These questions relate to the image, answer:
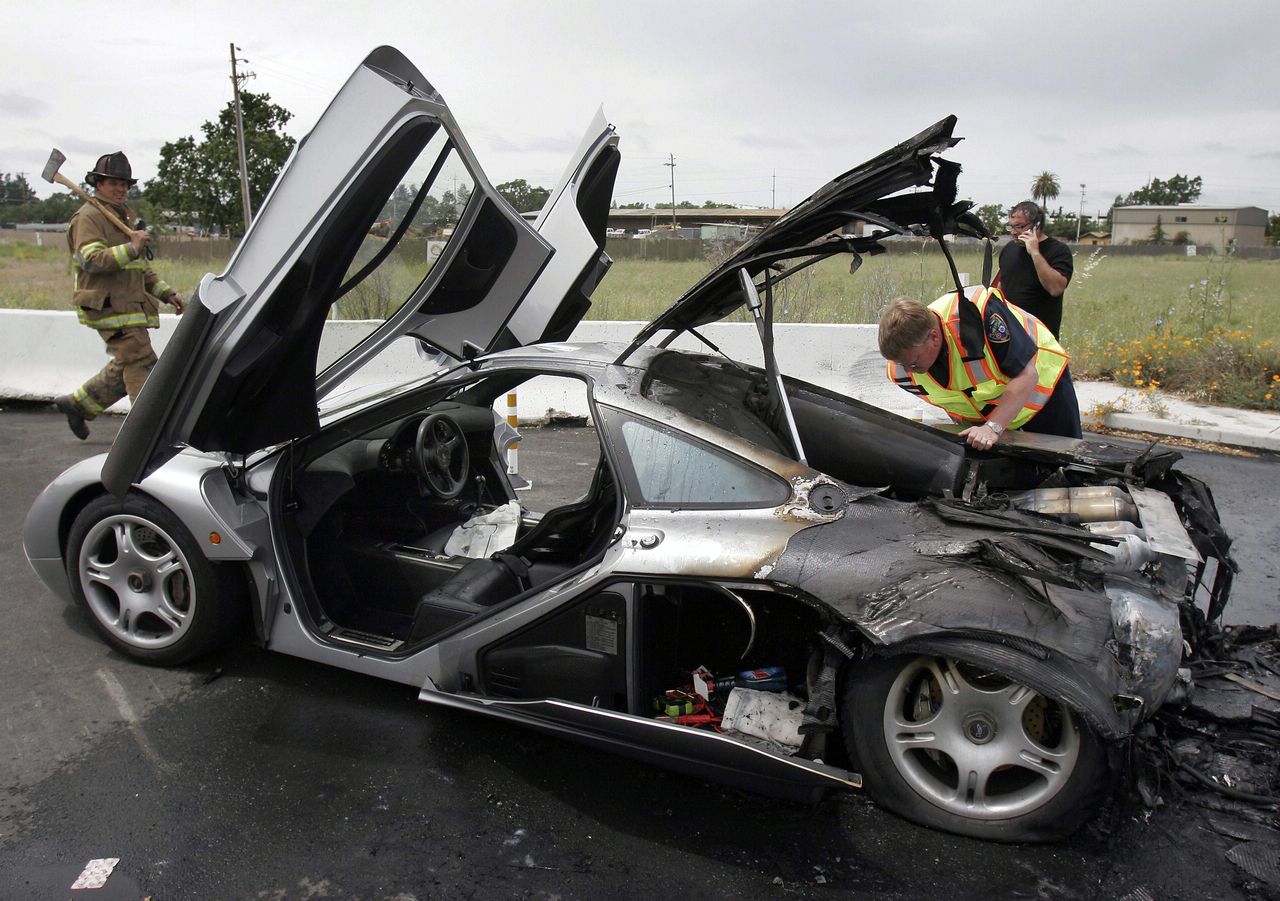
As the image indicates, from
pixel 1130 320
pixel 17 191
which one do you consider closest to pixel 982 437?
pixel 1130 320

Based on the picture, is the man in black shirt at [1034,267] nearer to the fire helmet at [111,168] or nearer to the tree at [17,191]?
the fire helmet at [111,168]

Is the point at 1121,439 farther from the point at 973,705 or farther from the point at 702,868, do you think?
the point at 702,868

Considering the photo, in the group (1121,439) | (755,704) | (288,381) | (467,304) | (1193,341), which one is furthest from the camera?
(1193,341)

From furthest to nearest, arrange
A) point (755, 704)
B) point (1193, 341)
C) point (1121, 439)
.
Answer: point (1193, 341)
point (1121, 439)
point (755, 704)

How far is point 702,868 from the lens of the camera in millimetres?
2596

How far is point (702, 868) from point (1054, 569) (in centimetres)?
134

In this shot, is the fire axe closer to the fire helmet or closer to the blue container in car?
the fire helmet

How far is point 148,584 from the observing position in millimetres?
3652

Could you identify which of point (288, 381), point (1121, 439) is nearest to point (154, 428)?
point (288, 381)

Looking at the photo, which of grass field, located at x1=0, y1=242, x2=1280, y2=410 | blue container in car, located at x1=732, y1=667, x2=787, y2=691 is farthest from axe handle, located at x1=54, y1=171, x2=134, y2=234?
blue container in car, located at x1=732, y1=667, x2=787, y2=691

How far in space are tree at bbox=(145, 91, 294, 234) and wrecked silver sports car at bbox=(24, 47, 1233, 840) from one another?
33592 millimetres

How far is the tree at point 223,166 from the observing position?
34.0 metres

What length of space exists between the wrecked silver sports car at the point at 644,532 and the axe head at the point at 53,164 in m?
3.67

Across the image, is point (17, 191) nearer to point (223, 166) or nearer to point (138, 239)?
point (223, 166)
